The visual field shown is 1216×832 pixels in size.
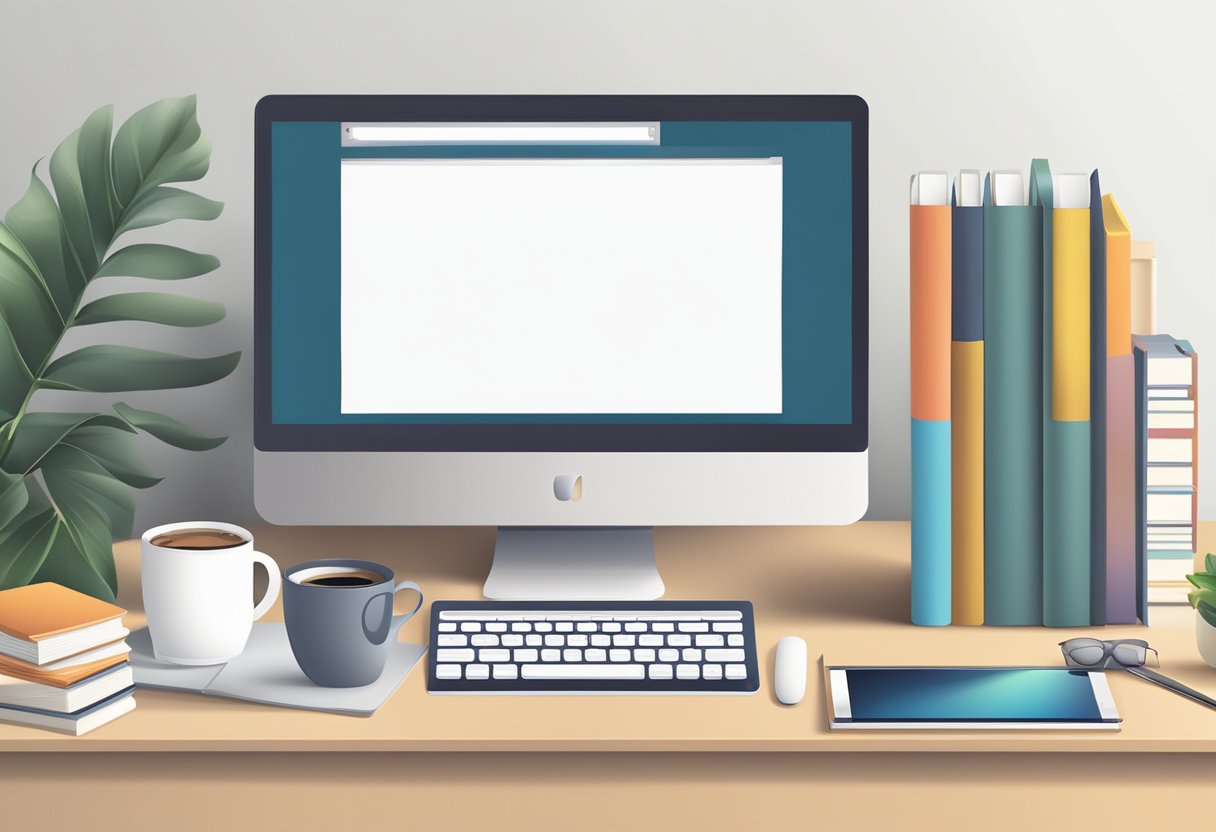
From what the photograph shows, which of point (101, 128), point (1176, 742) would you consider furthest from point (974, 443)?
point (101, 128)

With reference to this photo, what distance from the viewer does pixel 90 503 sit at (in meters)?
1.11

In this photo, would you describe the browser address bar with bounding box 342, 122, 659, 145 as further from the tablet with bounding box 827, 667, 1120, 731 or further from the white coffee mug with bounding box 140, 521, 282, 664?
the tablet with bounding box 827, 667, 1120, 731

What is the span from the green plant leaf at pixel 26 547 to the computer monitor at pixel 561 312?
0.63 ft

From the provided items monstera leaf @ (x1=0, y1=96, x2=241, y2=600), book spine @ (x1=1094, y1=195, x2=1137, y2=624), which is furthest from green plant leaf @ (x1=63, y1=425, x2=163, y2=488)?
book spine @ (x1=1094, y1=195, x2=1137, y2=624)

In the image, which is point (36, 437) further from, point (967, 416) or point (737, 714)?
point (967, 416)

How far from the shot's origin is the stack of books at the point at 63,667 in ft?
2.63

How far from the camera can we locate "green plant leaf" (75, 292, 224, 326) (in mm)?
1187

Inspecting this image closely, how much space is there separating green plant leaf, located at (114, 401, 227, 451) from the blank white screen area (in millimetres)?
259

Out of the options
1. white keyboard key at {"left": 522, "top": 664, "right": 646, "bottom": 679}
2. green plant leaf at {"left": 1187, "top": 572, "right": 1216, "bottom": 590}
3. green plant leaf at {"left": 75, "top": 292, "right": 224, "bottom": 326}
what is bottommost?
white keyboard key at {"left": 522, "top": 664, "right": 646, "bottom": 679}

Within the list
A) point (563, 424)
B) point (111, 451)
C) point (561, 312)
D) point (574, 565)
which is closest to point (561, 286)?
point (561, 312)

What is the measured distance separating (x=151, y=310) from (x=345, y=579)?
44 cm

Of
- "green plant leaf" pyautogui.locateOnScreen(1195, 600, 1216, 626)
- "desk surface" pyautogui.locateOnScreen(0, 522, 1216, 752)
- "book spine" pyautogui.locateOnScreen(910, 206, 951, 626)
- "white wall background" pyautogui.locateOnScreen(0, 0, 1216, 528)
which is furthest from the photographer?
"white wall background" pyautogui.locateOnScreen(0, 0, 1216, 528)

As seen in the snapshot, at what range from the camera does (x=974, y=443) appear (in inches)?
40.1

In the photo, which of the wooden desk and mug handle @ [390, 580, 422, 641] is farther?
mug handle @ [390, 580, 422, 641]
